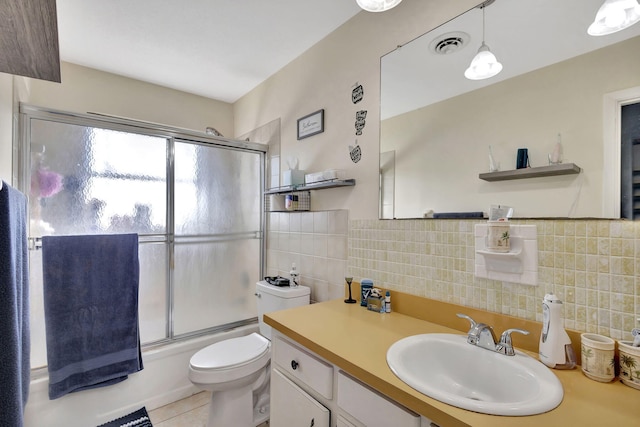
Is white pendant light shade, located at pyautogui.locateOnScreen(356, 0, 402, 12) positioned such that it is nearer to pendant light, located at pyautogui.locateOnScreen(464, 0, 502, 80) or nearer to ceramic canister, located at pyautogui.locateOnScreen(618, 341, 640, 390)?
pendant light, located at pyautogui.locateOnScreen(464, 0, 502, 80)

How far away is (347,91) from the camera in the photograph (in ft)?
5.82

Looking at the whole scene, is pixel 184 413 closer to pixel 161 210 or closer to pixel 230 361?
pixel 230 361

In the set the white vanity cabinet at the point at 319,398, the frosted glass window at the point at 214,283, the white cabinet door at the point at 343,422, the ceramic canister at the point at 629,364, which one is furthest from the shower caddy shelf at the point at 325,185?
the ceramic canister at the point at 629,364

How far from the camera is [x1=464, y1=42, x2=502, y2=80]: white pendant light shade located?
1144mm

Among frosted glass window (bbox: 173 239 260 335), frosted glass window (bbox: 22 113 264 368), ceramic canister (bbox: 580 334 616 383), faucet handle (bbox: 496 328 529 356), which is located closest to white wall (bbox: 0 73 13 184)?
frosted glass window (bbox: 22 113 264 368)

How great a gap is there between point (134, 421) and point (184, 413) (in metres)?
0.28

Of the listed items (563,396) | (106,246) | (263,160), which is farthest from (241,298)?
(563,396)

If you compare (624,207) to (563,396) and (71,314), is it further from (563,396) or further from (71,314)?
(71,314)

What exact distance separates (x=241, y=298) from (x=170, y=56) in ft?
6.50

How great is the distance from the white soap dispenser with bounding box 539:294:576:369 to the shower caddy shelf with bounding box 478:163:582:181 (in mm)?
411

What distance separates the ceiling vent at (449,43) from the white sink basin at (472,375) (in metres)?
1.21

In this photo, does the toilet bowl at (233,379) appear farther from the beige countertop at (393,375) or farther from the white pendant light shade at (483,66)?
the white pendant light shade at (483,66)

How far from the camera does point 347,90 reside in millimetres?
1774

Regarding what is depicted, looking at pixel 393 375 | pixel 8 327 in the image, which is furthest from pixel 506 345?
pixel 8 327
